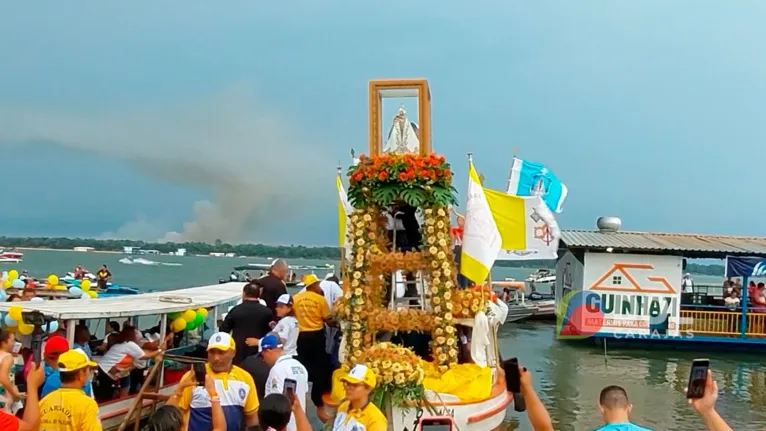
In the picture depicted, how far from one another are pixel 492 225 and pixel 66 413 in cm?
701

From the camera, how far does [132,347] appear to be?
9.89 meters

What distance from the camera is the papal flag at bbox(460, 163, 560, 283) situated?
10414mm

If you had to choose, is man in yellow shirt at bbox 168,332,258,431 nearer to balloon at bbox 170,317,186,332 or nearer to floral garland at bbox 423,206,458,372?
floral garland at bbox 423,206,458,372

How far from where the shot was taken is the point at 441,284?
10.3 metres

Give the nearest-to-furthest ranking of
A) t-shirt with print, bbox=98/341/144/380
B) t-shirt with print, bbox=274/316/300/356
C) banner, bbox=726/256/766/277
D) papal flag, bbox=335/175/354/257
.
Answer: t-shirt with print, bbox=274/316/300/356
t-shirt with print, bbox=98/341/144/380
papal flag, bbox=335/175/354/257
banner, bbox=726/256/766/277

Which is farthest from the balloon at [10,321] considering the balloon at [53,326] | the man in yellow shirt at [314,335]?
the man in yellow shirt at [314,335]

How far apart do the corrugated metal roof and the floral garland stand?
1309 centimetres

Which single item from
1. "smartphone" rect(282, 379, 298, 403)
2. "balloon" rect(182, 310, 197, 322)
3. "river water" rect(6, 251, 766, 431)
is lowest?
"river water" rect(6, 251, 766, 431)

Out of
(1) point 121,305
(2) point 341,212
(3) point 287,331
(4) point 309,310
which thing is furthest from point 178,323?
(2) point 341,212

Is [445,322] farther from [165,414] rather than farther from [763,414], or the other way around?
[763,414]

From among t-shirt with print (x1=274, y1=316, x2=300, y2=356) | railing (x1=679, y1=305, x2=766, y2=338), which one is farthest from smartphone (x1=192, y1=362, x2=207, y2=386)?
railing (x1=679, y1=305, x2=766, y2=338)

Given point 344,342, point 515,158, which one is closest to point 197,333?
point 344,342

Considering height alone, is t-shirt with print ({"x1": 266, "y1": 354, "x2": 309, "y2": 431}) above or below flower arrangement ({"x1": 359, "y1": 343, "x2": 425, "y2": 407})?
above

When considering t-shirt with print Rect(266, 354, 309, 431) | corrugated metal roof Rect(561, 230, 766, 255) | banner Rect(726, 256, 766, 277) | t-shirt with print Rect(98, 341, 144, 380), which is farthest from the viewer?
corrugated metal roof Rect(561, 230, 766, 255)
